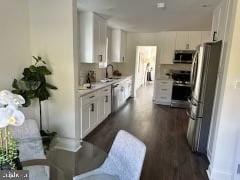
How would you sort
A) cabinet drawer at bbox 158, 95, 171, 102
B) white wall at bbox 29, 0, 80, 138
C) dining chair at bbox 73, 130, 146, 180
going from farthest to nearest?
1. cabinet drawer at bbox 158, 95, 171, 102
2. white wall at bbox 29, 0, 80, 138
3. dining chair at bbox 73, 130, 146, 180

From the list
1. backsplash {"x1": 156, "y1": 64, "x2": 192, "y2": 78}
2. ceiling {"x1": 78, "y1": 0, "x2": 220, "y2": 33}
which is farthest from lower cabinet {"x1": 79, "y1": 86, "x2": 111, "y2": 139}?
backsplash {"x1": 156, "y1": 64, "x2": 192, "y2": 78}

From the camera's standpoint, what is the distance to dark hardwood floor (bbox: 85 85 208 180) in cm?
256

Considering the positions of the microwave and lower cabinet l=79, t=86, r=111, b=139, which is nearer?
lower cabinet l=79, t=86, r=111, b=139

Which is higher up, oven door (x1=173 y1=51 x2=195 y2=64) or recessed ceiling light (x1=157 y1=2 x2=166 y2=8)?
recessed ceiling light (x1=157 y1=2 x2=166 y2=8)

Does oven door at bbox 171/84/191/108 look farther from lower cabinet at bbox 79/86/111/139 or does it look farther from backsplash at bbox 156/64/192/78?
lower cabinet at bbox 79/86/111/139

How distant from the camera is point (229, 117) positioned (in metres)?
2.20

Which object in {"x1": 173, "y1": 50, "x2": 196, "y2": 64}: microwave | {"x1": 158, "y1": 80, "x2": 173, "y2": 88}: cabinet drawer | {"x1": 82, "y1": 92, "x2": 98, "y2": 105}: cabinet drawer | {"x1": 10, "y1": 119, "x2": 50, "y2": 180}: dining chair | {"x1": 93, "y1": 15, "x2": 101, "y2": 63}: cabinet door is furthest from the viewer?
{"x1": 158, "y1": 80, "x2": 173, "y2": 88}: cabinet drawer

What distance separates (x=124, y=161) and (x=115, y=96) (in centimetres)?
354

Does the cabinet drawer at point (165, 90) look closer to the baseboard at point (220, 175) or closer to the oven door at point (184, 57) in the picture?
the oven door at point (184, 57)

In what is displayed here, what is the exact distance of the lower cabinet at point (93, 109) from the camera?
10.5ft

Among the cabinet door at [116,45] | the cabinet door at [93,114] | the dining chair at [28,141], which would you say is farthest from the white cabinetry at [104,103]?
the dining chair at [28,141]

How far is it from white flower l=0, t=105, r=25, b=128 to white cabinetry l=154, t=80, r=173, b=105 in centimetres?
530

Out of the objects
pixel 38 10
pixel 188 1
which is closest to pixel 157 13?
pixel 188 1

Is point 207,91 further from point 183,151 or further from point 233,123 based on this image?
point 183,151
